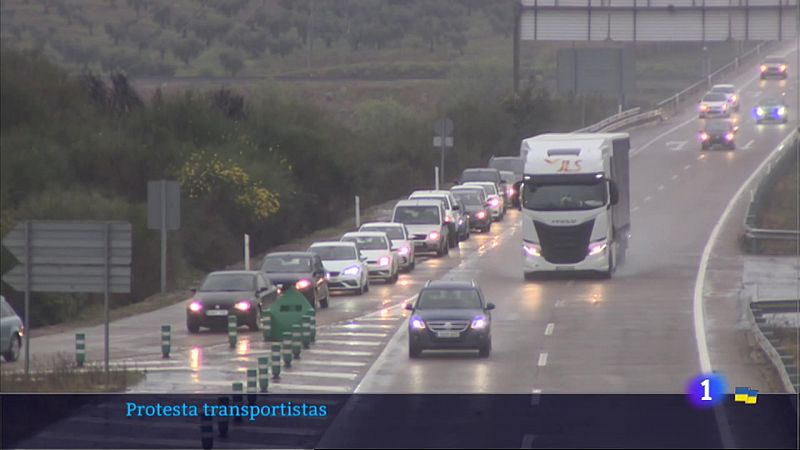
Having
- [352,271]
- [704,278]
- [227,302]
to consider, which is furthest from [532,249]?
[227,302]

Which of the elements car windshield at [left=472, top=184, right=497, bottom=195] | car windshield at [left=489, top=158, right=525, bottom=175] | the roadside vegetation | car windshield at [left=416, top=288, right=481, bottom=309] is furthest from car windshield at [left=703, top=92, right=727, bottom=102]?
car windshield at [left=416, top=288, right=481, bottom=309]

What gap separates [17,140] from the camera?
174 feet

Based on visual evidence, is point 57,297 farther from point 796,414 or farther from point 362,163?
point 362,163

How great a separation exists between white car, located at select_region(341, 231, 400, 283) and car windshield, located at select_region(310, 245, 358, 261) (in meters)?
1.73

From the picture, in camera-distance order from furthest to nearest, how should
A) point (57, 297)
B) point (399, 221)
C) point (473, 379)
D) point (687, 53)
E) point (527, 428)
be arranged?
1. point (687, 53)
2. point (399, 221)
3. point (57, 297)
4. point (473, 379)
5. point (527, 428)

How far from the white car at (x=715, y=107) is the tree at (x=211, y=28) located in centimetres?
5885

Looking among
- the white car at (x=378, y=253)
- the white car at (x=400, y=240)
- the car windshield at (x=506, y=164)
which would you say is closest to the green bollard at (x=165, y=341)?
the white car at (x=378, y=253)

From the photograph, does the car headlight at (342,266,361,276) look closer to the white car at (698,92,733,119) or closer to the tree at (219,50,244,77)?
the white car at (698,92,733,119)

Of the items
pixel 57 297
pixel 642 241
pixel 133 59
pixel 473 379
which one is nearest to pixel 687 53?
pixel 133 59

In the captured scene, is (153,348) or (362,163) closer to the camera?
(153,348)

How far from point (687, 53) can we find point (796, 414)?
142863 mm

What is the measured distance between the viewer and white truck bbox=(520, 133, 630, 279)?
40812mm

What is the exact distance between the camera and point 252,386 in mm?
22375

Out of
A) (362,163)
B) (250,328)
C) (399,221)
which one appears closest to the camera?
(250,328)
